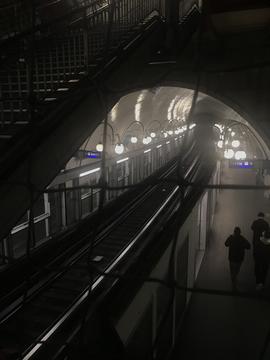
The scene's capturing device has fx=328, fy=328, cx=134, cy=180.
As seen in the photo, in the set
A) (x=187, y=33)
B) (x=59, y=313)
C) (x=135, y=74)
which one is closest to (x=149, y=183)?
(x=59, y=313)

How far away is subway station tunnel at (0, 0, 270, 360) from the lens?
66.7 inches

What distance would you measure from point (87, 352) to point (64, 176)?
7.79ft

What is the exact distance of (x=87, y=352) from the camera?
1704mm

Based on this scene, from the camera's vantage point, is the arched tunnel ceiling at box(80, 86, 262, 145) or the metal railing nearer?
the metal railing

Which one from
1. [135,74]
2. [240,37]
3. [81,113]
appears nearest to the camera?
[81,113]

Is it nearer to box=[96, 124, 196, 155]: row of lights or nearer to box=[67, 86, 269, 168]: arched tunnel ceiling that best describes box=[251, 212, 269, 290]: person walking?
box=[67, 86, 269, 168]: arched tunnel ceiling

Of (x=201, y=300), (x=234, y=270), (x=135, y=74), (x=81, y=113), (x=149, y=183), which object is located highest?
(x=135, y=74)

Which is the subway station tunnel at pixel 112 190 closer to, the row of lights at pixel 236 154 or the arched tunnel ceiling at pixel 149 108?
the row of lights at pixel 236 154

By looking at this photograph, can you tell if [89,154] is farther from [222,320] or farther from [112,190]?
[222,320]

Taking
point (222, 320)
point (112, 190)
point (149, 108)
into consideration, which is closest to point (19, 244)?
point (112, 190)

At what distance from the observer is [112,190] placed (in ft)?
11.2

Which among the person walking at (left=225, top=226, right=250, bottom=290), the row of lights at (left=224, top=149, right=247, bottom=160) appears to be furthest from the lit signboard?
the person walking at (left=225, top=226, right=250, bottom=290)

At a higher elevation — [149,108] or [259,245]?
[149,108]

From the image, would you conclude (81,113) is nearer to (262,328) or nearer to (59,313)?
(59,313)
